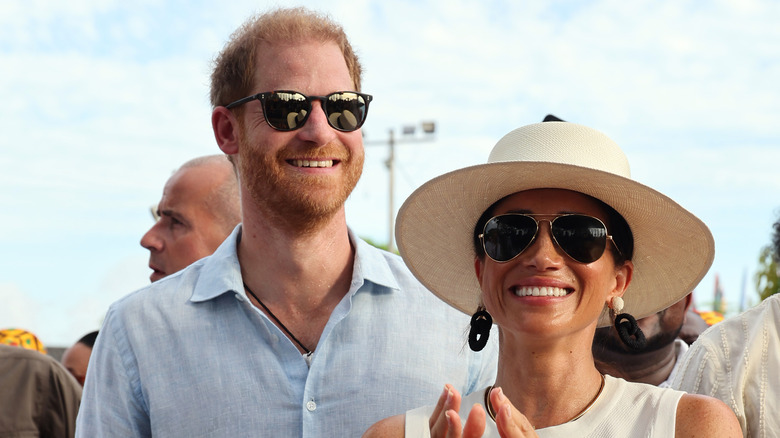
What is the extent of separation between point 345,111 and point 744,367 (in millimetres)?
1635

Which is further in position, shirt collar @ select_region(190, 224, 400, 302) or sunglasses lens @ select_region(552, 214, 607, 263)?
Answer: shirt collar @ select_region(190, 224, 400, 302)

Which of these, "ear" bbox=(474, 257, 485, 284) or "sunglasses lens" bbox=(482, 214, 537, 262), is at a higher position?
"sunglasses lens" bbox=(482, 214, 537, 262)

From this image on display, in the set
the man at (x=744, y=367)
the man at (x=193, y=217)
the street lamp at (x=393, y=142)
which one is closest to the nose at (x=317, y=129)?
the man at (x=744, y=367)

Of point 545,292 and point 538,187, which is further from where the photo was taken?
point 538,187

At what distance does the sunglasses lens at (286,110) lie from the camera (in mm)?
3238

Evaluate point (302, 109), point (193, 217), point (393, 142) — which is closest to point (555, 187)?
point (302, 109)

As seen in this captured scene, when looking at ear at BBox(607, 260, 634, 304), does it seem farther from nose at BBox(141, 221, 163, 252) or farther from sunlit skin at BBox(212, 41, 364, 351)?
nose at BBox(141, 221, 163, 252)

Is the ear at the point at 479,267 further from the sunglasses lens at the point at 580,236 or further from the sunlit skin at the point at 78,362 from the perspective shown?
the sunlit skin at the point at 78,362

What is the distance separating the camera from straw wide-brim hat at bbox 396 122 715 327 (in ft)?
8.51

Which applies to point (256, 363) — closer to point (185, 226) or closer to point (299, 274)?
point (299, 274)

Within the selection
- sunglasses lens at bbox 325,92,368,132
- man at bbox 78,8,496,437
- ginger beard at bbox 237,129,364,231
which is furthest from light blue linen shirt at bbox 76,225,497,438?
sunglasses lens at bbox 325,92,368,132

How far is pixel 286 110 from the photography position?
3.25m

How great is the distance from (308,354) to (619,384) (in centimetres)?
111

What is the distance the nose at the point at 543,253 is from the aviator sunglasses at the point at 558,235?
0.01 m
